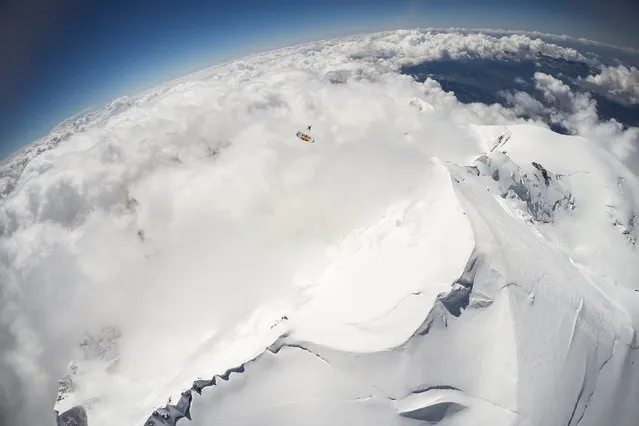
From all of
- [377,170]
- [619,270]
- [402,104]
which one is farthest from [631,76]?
[619,270]

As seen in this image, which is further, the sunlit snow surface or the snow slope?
the sunlit snow surface

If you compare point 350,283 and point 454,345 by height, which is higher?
point 350,283

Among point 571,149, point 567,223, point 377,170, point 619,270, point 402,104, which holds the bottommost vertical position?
point 619,270

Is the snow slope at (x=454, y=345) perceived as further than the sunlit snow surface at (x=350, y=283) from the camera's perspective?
No

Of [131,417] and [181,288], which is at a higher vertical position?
[181,288]

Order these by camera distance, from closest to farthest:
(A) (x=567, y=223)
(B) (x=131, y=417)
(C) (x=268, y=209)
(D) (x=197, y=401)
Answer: (D) (x=197, y=401) → (B) (x=131, y=417) → (A) (x=567, y=223) → (C) (x=268, y=209)

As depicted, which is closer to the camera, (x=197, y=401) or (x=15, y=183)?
(x=197, y=401)

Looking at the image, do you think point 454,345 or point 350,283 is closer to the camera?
point 454,345

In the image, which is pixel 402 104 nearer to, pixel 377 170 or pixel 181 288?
pixel 377 170
